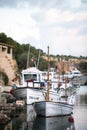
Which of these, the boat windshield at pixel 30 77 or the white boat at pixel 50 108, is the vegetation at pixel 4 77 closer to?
the boat windshield at pixel 30 77

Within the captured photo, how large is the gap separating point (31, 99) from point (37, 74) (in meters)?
7.20

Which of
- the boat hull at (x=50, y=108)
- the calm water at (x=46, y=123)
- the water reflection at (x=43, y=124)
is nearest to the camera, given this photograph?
the water reflection at (x=43, y=124)

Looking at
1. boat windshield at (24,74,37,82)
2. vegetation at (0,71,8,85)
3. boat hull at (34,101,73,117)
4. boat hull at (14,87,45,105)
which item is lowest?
boat hull at (34,101,73,117)

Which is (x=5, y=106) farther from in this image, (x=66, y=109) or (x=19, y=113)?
(x=66, y=109)

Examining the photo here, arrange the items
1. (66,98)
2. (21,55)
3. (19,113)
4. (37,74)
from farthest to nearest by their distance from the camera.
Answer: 1. (21,55)
2. (37,74)
3. (66,98)
4. (19,113)

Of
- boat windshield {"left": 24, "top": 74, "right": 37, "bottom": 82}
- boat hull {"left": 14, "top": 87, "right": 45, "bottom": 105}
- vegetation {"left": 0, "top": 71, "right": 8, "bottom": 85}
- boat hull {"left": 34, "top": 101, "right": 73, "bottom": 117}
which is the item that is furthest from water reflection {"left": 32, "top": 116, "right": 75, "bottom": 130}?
vegetation {"left": 0, "top": 71, "right": 8, "bottom": 85}

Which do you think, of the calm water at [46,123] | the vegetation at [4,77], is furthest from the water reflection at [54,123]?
the vegetation at [4,77]

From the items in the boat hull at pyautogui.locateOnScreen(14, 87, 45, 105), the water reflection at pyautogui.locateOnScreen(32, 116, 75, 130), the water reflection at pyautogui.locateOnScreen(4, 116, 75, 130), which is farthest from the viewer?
the boat hull at pyautogui.locateOnScreen(14, 87, 45, 105)

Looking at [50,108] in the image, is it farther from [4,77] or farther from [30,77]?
→ [4,77]

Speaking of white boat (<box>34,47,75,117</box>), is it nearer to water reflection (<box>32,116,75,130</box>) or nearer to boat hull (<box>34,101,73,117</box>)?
boat hull (<box>34,101,73,117</box>)

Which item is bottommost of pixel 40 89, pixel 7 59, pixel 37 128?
pixel 37 128

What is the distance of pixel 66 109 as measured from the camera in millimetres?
41875

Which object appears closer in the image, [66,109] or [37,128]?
[37,128]

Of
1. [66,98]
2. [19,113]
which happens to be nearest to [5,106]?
[19,113]
